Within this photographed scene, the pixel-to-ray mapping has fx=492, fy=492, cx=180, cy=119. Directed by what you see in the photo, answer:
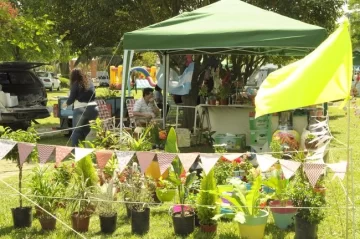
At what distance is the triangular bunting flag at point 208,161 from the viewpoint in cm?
415

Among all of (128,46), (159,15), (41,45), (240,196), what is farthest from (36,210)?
(41,45)

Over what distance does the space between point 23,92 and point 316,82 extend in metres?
9.39

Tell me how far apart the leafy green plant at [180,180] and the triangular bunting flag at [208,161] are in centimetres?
56

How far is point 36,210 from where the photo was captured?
4.83 metres

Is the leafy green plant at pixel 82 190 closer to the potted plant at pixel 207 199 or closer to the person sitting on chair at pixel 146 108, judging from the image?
the potted plant at pixel 207 199

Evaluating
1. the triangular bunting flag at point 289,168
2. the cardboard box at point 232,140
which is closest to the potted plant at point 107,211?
the triangular bunting flag at point 289,168

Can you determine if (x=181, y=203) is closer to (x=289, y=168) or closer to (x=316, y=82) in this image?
(x=289, y=168)

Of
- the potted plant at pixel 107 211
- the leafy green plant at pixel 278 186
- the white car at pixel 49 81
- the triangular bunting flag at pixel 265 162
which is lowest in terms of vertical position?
the potted plant at pixel 107 211

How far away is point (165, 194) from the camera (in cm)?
513

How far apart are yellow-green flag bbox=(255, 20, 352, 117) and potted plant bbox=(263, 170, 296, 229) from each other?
6.01 ft

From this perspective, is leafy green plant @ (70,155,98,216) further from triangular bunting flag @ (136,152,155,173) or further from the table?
the table

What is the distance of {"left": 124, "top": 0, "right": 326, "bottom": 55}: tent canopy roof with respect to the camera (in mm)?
6551

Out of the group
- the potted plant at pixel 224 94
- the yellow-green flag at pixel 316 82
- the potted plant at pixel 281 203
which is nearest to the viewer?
the yellow-green flag at pixel 316 82

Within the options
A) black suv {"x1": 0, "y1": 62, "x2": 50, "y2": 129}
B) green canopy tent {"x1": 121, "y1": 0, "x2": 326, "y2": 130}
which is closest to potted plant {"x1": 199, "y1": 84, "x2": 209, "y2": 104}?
green canopy tent {"x1": 121, "y1": 0, "x2": 326, "y2": 130}
